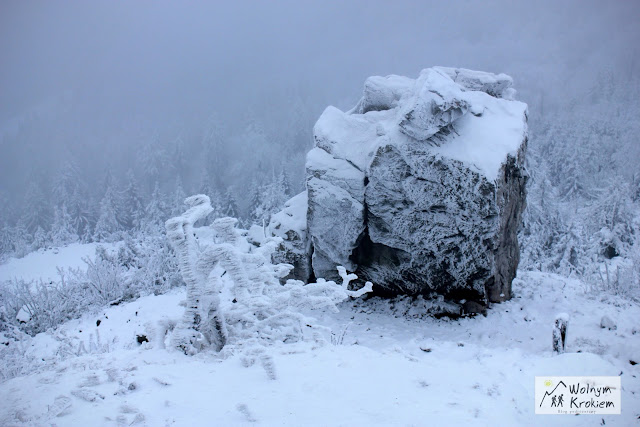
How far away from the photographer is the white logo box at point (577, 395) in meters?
3.33

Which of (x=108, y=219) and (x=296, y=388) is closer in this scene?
(x=296, y=388)

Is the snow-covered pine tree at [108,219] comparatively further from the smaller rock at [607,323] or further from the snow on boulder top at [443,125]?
the smaller rock at [607,323]

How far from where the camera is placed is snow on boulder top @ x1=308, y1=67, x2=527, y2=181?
26.3 ft

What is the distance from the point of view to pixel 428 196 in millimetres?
8289

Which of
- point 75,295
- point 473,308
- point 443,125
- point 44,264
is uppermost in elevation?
point 443,125

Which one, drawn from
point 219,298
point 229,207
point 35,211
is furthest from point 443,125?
point 35,211

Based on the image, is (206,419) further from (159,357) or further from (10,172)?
(10,172)

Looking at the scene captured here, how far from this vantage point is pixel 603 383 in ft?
12.0

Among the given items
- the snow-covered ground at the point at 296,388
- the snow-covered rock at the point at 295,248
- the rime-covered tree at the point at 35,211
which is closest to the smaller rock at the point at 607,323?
the snow-covered ground at the point at 296,388

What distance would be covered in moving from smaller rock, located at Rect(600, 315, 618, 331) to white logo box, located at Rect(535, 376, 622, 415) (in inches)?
153

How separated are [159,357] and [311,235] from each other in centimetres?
648

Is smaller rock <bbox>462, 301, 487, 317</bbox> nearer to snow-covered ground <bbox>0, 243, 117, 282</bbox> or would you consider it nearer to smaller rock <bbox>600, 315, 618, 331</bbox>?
smaller rock <bbox>600, 315, 618, 331</bbox>

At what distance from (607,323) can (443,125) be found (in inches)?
195

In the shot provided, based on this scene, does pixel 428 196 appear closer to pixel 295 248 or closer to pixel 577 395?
pixel 295 248
